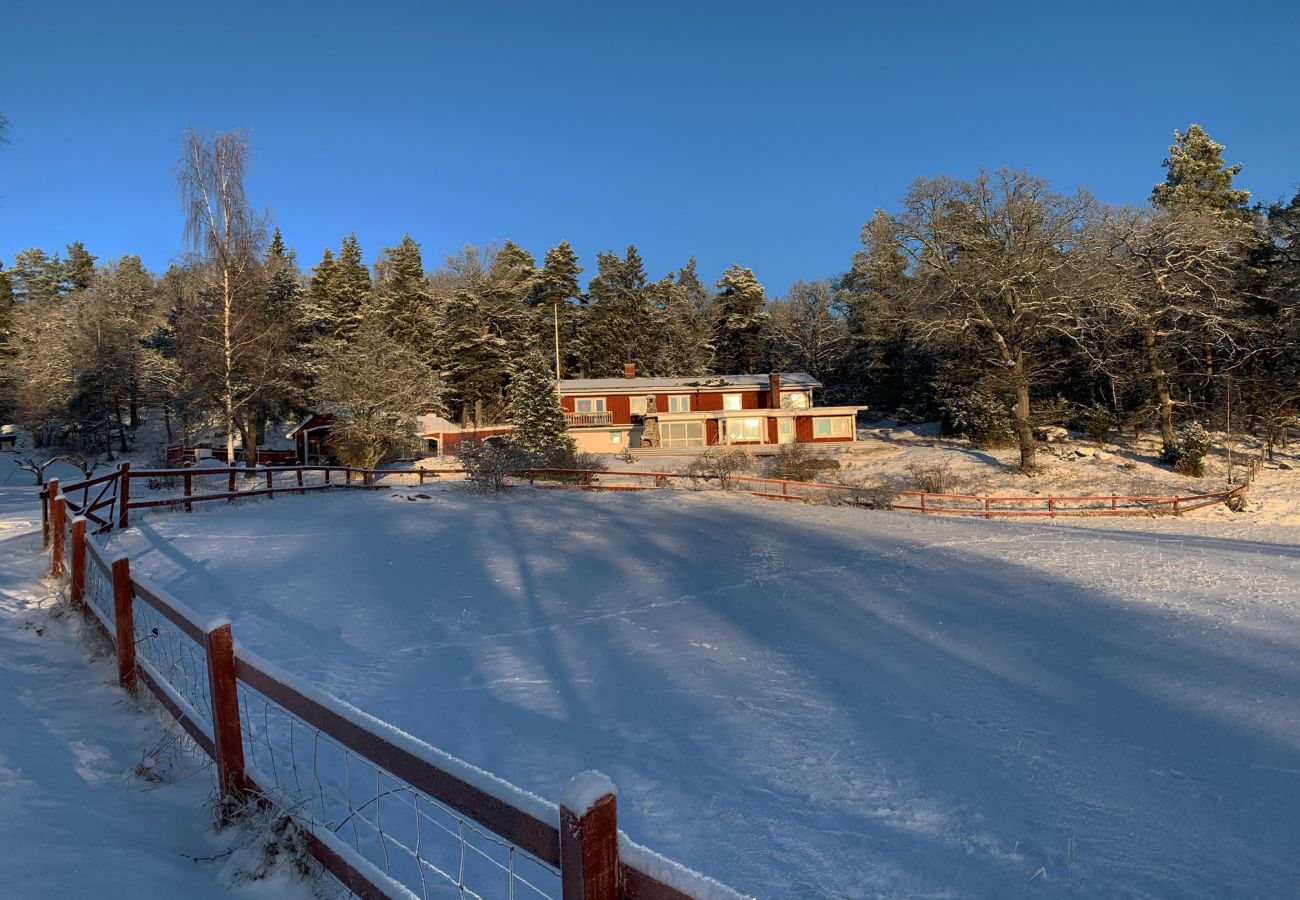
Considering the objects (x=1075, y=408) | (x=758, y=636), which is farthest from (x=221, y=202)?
(x=1075, y=408)

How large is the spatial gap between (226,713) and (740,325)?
64606mm

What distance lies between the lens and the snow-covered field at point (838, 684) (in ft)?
15.4

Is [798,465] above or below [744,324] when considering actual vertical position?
below

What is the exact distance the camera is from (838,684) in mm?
7758

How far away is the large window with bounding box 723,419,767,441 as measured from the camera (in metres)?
48.4

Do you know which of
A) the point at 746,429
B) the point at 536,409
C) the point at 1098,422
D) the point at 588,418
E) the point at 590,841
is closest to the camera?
the point at 590,841

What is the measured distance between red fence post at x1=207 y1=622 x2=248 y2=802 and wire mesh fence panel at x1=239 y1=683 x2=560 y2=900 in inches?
4.2

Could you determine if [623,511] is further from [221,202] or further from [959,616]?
[221,202]

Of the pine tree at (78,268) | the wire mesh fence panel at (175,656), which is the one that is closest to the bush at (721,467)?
the wire mesh fence panel at (175,656)

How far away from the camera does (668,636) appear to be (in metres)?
9.54

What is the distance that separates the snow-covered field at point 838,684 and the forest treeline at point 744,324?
19.4 m

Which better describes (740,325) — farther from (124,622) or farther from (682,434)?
(124,622)

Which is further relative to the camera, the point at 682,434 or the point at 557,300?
the point at 557,300

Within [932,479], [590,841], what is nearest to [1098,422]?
[932,479]
